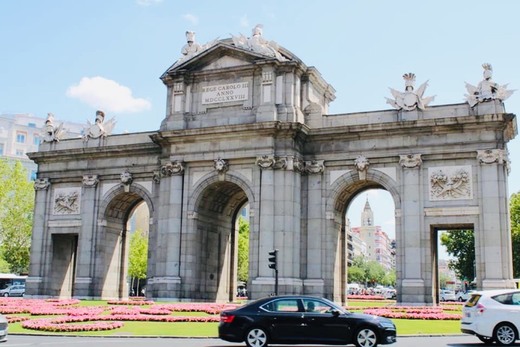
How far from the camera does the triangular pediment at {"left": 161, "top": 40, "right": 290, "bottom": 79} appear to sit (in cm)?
4388

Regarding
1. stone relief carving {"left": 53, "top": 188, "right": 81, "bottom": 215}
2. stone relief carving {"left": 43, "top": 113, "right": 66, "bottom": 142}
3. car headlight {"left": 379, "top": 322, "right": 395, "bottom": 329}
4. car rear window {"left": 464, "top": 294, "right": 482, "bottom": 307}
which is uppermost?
stone relief carving {"left": 43, "top": 113, "right": 66, "bottom": 142}

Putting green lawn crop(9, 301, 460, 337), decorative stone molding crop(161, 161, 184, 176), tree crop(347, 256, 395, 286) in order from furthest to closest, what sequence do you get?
tree crop(347, 256, 395, 286) → decorative stone molding crop(161, 161, 184, 176) → green lawn crop(9, 301, 460, 337)

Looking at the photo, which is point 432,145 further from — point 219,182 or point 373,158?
point 219,182

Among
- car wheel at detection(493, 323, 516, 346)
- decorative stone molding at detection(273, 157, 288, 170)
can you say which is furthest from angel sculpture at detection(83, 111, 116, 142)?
car wheel at detection(493, 323, 516, 346)

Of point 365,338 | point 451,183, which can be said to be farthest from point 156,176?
point 365,338

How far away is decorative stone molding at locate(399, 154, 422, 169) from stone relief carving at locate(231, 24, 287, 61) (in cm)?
1018

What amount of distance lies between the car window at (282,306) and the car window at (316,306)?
12.0 inches

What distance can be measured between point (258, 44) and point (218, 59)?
10.2 feet

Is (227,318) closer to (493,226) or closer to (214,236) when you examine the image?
(493,226)

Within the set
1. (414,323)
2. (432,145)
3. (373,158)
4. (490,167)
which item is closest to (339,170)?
(373,158)

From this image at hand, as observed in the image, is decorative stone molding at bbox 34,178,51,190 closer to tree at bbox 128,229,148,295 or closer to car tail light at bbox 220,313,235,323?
tree at bbox 128,229,148,295

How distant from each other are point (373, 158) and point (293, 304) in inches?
903

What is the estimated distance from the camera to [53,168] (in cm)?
5112

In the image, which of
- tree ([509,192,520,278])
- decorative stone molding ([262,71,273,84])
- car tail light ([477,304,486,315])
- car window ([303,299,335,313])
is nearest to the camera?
car window ([303,299,335,313])
